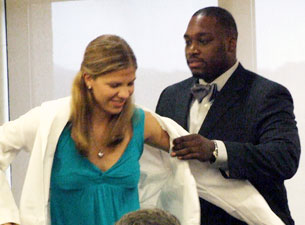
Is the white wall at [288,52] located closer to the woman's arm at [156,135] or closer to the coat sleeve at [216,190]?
the coat sleeve at [216,190]

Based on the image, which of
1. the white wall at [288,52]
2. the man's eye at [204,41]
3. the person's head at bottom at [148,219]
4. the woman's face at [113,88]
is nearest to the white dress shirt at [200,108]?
the man's eye at [204,41]

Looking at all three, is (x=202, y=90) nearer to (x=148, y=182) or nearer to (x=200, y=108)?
(x=200, y=108)

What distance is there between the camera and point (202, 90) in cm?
262

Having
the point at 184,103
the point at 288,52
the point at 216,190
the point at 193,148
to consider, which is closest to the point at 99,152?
the point at 193,148

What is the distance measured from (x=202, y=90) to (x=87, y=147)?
581mm

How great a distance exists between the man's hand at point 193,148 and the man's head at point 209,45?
0.43 meters

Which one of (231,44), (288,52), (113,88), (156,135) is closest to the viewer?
(113,88)

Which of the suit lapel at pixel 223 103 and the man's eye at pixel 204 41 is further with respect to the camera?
the man's eye at pixel 204 41

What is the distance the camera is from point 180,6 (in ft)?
12.7

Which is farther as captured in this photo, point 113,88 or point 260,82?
point 260,82

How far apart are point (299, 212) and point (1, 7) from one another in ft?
6.35

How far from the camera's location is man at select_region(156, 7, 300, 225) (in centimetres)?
235

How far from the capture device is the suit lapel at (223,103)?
2555mm

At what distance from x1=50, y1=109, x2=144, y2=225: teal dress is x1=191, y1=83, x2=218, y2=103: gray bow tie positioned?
0.50 m
